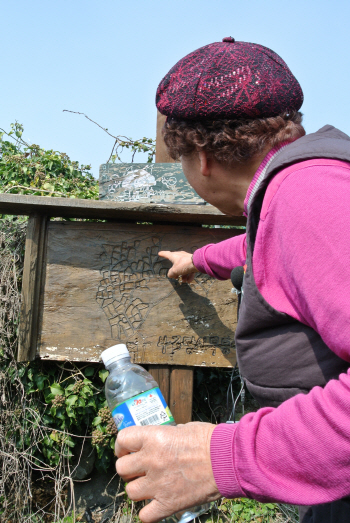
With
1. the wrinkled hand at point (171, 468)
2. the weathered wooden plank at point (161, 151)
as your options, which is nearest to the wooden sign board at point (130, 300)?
the weathered wooden plank at point (161, 151)

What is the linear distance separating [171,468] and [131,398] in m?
0.27

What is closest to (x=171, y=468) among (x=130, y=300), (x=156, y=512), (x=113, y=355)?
(x=156, y=512)

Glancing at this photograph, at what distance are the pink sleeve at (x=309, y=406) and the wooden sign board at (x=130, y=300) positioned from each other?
1.31 metres

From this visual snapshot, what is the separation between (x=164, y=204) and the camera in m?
1.92

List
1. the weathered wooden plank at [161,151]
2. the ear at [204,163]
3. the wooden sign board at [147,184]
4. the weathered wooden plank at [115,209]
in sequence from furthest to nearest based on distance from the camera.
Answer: the weathered wooden plank at [161,151], the wooden sign board at [147,184], the weathered wooden plank at [115,209], the ear at [204,163]

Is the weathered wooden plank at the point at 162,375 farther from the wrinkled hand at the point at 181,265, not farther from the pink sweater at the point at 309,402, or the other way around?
the pink sweater at the point at 309,402

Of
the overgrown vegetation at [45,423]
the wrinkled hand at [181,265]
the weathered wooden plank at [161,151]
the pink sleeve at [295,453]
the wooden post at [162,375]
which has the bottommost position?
the overgrown vegetation at [45,423]

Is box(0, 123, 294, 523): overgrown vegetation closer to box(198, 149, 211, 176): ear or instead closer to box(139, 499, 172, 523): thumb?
box(198, 149, 211, 176): ear

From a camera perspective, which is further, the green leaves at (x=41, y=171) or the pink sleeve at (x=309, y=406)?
the green leaves at (x=41, y=171)

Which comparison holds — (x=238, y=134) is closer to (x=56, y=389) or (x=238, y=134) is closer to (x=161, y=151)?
(x=161, y=151)

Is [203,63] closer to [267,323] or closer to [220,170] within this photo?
[220,170]

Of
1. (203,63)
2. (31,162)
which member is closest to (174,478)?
(203,63)

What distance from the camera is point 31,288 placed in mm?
2055

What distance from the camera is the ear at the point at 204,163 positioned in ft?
3.87
